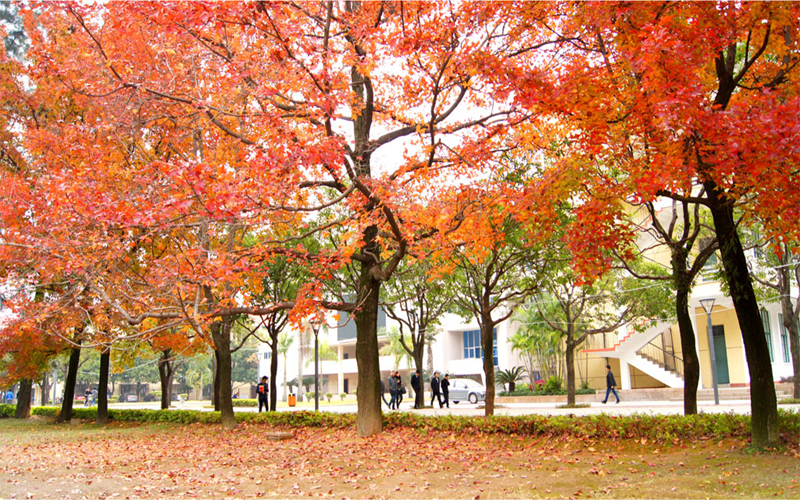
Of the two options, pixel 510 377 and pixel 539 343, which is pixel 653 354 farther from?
pixel 510 377

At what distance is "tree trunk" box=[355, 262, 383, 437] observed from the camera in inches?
535

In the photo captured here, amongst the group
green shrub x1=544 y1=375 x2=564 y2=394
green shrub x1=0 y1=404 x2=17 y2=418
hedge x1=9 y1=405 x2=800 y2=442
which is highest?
hedge x1=9 y1=405 x2=800 y2=442

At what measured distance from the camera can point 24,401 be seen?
2930 centimetres

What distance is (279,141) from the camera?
8414 mm

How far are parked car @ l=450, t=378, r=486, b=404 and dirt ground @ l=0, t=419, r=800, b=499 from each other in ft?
67.5

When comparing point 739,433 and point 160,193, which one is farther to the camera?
point 160,193

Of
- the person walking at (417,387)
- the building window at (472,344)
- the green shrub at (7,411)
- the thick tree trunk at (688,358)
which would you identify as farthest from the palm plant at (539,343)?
the green shrub at (7,411)

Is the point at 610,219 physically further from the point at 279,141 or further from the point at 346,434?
the point at 346,434

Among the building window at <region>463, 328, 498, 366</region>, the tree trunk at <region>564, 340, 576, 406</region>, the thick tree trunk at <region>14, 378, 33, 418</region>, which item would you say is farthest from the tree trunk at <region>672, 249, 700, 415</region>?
the building window at <region>463, 328, 498, 366</region>

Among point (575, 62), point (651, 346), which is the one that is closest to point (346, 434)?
point (575, 62)

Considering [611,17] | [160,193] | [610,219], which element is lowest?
[610,219]

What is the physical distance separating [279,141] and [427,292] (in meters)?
17.5

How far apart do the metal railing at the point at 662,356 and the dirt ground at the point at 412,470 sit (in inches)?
745

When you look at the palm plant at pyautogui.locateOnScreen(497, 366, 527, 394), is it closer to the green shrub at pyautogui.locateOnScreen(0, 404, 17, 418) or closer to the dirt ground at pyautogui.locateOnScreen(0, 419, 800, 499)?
the dirt ground at pyautogui.locateOnScreen(0, 419, 800, 499)
